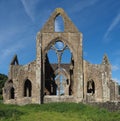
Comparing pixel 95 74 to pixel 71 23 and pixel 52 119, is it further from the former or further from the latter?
pixel 52 119

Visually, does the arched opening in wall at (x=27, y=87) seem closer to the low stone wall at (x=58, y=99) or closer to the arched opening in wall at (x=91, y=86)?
the low stone wall at (x=58, y=99)

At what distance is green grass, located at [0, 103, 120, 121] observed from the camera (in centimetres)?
2497

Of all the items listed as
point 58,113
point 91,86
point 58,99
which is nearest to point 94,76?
point 91,86

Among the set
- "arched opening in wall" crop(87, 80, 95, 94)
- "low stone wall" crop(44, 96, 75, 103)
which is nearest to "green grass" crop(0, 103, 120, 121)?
"low stone wall" crop(44, 96, 75, 103)

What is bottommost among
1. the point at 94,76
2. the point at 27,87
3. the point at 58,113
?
the point at 58,113

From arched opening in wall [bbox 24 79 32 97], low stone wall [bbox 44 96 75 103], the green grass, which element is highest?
arched opening in wall [bbox 24 79 32 97]

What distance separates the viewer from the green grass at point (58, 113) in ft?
81.9

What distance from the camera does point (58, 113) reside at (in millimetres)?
29109

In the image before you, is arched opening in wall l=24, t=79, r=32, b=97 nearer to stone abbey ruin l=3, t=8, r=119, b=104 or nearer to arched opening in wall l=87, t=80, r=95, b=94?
stone abbey ruin l=3, t=8, r=119, b=104

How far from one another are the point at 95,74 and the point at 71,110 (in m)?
9.09

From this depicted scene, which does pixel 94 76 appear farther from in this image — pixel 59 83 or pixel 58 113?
pixel 58 113

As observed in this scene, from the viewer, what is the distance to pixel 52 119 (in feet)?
81.9

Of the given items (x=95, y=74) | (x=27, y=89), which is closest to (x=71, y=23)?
(x=95, y=74)

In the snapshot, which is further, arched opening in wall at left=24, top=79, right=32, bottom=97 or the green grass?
arched opening in wall at left=24, top=79, right=32, bottom=97
